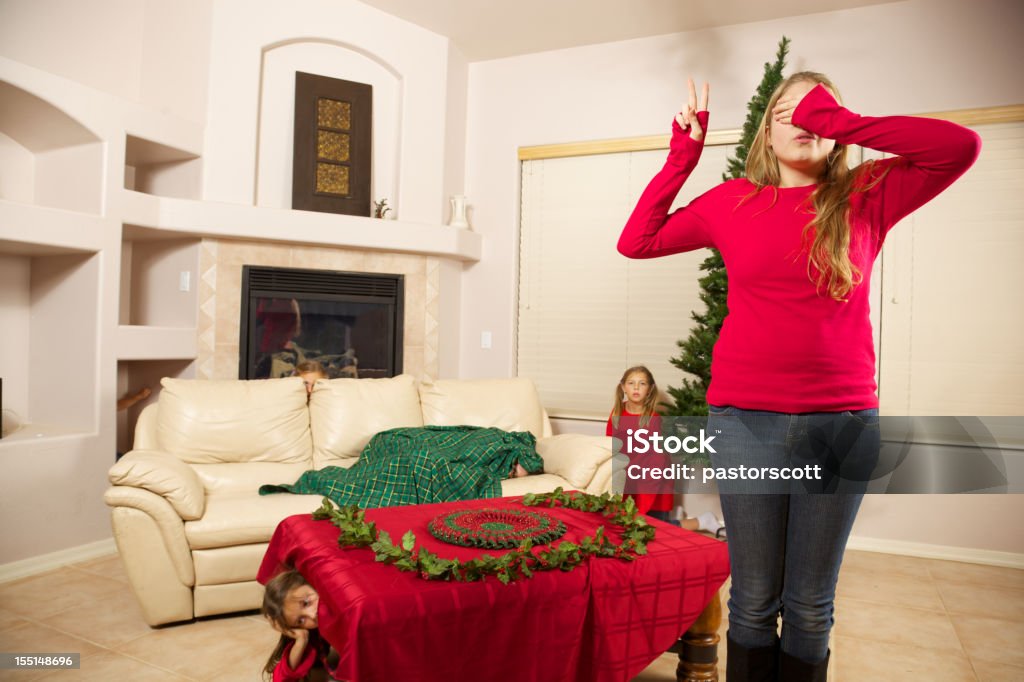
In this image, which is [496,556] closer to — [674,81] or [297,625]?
[297,625]

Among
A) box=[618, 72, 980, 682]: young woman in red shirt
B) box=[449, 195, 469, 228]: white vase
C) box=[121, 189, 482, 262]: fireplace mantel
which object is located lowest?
box=[618, 72, 980, 682]: young woman in red shirt

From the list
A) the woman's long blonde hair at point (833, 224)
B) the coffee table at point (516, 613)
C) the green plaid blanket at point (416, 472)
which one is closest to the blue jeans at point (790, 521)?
the woman's long blonde hair at point (833, 224)

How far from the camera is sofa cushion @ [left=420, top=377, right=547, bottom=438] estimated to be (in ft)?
12.6

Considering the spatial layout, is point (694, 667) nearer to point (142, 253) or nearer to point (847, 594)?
point (847, 594)

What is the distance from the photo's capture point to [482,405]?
153 inches

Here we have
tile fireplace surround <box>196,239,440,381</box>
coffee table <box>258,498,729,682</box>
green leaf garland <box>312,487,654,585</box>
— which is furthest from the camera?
tile fireplace surround <box>196,239,440,381</box>

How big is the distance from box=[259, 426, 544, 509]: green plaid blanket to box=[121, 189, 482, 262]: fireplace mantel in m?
1.51

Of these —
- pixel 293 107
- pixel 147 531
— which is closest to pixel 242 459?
pixel 147 531

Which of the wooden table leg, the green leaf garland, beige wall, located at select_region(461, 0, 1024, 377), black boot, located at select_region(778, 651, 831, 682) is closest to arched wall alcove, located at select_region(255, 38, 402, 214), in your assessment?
beige wall, located at select_region(461, 0, 1024, 377)

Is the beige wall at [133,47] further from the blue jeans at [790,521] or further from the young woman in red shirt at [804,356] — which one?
the blue jeans at [790,521]

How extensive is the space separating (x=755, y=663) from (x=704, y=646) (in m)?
1.00

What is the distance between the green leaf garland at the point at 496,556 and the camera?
5.93ft

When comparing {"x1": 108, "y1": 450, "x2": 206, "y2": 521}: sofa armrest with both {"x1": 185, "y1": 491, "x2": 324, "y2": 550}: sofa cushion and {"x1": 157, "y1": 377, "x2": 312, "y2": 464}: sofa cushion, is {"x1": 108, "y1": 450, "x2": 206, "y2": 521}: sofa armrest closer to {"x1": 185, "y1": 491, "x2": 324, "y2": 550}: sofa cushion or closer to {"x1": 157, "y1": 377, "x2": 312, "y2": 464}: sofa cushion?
{"x1": 185, "y1": 491, "x2": 324, "y2": 550}: sofa cushion

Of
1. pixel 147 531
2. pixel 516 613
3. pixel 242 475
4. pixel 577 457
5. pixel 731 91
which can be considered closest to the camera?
pixel 516 613
